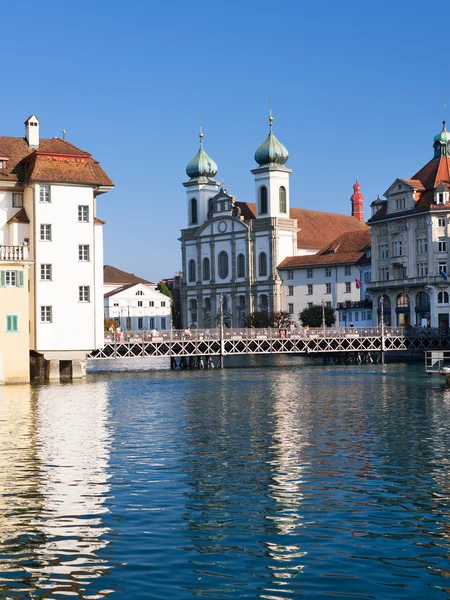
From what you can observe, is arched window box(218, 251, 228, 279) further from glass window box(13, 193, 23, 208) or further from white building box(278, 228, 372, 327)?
glass window box(13, 193, 23, 208)

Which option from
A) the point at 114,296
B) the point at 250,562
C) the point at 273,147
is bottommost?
the point at 250,562

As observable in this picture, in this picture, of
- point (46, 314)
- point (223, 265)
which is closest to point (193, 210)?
point (223, 265)

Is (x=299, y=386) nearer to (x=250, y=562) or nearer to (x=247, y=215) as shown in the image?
(x=250, y=562)

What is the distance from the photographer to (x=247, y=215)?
155750mm

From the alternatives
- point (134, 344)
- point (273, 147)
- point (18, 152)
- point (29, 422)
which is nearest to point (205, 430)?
point (29, 422)

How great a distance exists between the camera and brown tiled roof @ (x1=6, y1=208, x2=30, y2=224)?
218 ft

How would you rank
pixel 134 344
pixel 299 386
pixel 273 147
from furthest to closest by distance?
pixel 273 147, pixel 134 344, pixel 299 386

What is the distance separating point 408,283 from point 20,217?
188 ft

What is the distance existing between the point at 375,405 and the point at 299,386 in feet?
52.4

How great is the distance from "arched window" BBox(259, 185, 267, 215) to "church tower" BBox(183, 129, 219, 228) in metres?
11.1

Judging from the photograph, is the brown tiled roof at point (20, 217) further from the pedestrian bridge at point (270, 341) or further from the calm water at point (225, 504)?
the calm water at point (225, 504)

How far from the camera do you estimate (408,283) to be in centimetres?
11288

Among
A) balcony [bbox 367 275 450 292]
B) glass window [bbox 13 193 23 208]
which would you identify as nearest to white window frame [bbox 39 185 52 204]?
glass window [bbox 13 193 23 208]

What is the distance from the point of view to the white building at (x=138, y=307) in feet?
587
